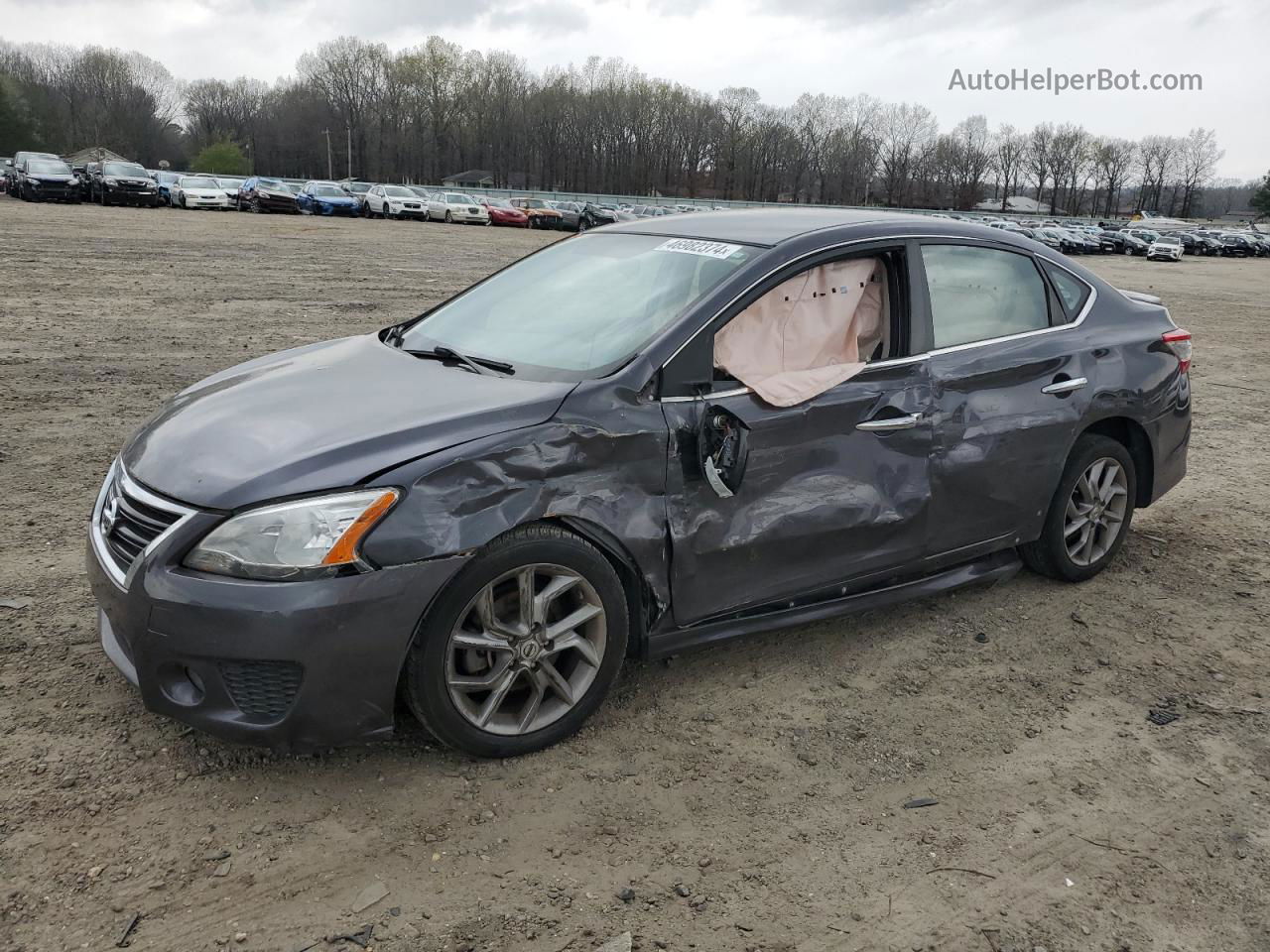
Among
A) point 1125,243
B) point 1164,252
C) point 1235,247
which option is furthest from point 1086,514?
point 1235,247

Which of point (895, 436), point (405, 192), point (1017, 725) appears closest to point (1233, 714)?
point (1017, 725)

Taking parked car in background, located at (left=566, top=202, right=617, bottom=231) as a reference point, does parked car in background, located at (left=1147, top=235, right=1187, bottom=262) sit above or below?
below

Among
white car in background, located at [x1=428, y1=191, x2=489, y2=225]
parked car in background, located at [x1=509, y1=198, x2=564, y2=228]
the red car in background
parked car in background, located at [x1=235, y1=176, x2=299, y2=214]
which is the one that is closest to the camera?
parked car in background, located at [x1=235, y1=176, x2=299, y2=214]

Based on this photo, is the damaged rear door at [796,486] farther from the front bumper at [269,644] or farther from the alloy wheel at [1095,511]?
the alloy wheel at [1095,511]

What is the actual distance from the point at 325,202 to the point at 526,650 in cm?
4352

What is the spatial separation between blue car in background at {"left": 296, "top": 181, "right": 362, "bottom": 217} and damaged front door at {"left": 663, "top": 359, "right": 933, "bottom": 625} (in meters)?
42.7

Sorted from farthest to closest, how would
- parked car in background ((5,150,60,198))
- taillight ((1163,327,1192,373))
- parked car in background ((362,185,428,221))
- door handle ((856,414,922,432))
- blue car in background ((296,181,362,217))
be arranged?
parked car in background ((362,185,428,221)), blue car in background ((296,181,362,217)), parked car in background ((5,150,60,198)), taillight ((1163,327,1192,373)), door handle ((856,414,922,432))

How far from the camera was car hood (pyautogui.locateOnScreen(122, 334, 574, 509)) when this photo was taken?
2.88 metres

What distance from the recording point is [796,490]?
11.8ft

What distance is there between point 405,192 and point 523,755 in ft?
149

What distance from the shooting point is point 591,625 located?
3244mm

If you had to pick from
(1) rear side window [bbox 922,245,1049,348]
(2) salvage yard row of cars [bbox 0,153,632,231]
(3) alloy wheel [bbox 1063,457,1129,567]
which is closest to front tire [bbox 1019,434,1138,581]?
(3) alloy wheel [bbox 1063,457,1129,567]

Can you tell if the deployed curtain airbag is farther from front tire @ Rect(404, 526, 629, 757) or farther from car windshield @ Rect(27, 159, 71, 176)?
car windshield @ Rect(27, 159, 71, 176)

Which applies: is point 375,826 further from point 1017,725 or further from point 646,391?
point 1017,725
